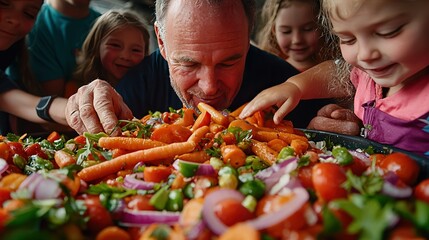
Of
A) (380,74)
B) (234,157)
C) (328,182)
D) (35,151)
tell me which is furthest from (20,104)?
(328,182)

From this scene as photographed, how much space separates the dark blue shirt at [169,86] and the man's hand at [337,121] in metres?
0.45

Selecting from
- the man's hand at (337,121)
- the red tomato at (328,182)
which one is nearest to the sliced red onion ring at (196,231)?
the red tomato at (328,182)

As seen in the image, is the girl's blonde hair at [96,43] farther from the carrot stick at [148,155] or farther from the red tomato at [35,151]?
the carrot stick at [148,155]

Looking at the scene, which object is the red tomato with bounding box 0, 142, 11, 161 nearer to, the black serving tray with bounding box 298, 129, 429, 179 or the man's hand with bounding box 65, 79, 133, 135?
the man's hand with bounding box 65, 79, 133, 135

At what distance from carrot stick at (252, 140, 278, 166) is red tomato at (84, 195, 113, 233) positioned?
46 centimetres

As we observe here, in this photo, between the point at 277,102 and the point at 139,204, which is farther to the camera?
the point at 277,102

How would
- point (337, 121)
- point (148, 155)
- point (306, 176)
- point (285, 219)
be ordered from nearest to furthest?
point (285, 219)
point (306, 176)
point (148, 155)
point (337, 121)

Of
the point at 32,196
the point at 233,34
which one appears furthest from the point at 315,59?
the point at 32,196

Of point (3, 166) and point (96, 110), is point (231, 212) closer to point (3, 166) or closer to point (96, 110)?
A: point (3, 166)

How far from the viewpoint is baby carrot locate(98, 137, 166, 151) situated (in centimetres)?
126

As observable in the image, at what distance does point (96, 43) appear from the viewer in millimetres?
2734

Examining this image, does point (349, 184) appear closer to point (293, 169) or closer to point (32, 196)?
point (293, 169)

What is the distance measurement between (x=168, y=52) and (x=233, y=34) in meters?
0.27

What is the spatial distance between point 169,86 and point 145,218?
4.95 ft
